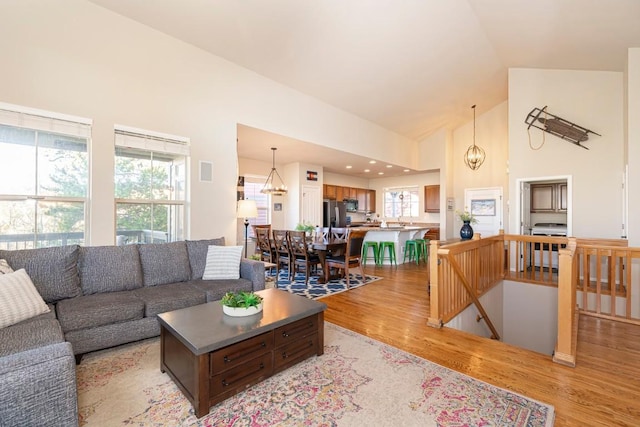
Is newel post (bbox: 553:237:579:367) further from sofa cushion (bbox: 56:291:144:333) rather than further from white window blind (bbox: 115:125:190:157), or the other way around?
white window blind (bbox: 115:125:190:157)

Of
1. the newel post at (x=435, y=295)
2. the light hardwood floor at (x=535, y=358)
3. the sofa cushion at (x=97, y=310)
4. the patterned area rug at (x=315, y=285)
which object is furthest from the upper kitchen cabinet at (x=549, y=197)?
the sofa cushion at (x=97, y=310)

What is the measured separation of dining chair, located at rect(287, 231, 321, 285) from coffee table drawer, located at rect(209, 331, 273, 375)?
2803mm

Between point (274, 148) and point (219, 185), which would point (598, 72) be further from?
point (219, 185)

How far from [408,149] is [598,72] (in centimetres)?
403

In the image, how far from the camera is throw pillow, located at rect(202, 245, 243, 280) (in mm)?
3482

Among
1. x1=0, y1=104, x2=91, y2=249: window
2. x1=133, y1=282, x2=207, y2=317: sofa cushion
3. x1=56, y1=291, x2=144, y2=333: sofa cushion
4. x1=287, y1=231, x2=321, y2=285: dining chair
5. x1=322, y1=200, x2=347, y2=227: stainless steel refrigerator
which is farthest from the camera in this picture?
x1=322, y1=200, x2=347, y2=227: stainless steel refrigerator

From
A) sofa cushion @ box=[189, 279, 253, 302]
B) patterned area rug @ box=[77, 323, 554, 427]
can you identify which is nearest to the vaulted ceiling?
sofa cushion @ box=[189, 279, 253, 302]

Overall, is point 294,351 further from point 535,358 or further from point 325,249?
point 325,249

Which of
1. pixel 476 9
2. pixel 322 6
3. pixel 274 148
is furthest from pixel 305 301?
pixel 476 9

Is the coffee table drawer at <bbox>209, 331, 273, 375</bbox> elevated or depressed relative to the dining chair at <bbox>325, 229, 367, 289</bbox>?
depressed

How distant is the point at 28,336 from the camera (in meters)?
1.87

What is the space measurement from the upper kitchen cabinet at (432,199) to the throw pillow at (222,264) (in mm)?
6964

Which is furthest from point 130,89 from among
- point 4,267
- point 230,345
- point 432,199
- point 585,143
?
point 432,199

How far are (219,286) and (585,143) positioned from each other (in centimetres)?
659
